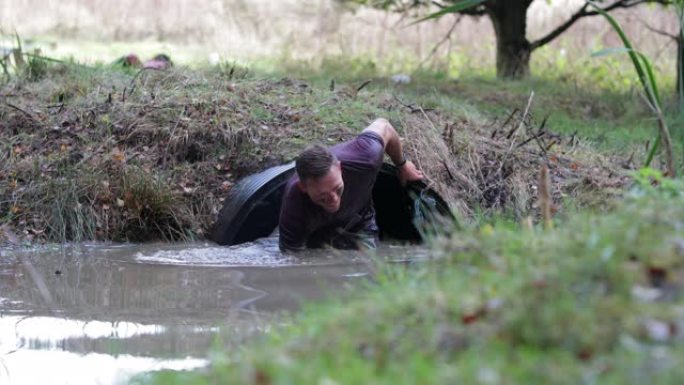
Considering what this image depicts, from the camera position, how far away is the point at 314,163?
24.5 feet

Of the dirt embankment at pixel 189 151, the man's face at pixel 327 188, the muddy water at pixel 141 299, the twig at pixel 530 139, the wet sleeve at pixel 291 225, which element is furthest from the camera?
the twig at pixel 530 139

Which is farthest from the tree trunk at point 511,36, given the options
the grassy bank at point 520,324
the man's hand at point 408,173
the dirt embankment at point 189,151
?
the grassy bank at point 520,324

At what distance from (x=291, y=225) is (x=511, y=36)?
9732 mm

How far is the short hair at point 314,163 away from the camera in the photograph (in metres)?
7.48

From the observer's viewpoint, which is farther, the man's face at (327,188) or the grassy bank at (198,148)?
the grassy bank at (198,148)

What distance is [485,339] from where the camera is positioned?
11.1ft

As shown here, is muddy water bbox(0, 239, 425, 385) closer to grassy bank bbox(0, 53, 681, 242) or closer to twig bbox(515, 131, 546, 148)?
grassy bank bbox(0, 53, 681, 242)

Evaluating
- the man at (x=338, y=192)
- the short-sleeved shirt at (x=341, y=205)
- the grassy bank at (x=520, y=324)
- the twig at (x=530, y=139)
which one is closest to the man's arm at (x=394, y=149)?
the man at (x=338, y=192)

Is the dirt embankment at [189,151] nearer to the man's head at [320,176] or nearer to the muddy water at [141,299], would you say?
the muddy water at [141,299]

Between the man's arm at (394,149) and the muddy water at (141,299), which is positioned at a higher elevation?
the man's arm at (394,149)

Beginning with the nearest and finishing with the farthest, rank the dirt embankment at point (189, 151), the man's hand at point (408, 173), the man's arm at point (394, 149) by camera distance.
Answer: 1. the man's arm at point (394, 149)
2. the man's hand at point (408, 173)
3. the dirt embankment at point (189, 151)

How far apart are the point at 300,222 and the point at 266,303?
1.75 metres

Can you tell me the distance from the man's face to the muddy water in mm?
503

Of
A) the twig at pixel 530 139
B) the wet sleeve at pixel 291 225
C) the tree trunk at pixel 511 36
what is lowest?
the wet sleeve at pixel 291 225
